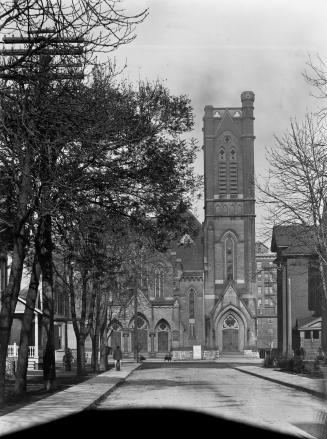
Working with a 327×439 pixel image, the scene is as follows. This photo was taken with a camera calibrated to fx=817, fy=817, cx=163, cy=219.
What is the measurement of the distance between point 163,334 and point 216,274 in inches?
367

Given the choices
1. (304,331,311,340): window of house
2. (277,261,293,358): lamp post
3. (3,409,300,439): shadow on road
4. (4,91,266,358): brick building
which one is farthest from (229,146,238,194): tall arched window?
(3,409,300,439): shadow on road

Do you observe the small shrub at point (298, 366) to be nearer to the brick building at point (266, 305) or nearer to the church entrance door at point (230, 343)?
the church entrance door at point (230, 343)

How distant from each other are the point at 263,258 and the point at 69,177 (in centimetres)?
14120

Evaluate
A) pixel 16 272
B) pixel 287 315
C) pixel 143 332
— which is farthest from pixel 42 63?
pixel 143 332

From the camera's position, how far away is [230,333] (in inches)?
3516

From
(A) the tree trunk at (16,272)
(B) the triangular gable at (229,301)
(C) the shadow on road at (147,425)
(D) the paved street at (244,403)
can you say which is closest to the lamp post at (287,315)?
(B) the triangular gable at (229,301)

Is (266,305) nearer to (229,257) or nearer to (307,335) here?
(229,257)

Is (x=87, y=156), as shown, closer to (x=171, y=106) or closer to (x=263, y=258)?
(x=171, y=106)

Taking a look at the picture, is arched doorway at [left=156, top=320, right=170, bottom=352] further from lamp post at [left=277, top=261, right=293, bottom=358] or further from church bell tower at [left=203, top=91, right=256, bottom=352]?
lamp post at [left=277, top=261, right=293, bottom=358]

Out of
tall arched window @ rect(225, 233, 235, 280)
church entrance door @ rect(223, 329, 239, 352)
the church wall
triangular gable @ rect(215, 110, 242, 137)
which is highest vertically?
triangular gable @ rect(215, 110, 242, 137)

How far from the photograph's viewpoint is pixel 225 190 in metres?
95.2

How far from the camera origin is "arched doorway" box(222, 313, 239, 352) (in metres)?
88.7

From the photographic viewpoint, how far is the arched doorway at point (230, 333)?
88688 millimetres

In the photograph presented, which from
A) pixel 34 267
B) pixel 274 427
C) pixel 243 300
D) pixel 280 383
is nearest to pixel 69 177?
pixel 34 267
